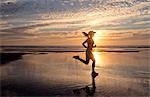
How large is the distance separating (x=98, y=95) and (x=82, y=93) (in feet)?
1.97

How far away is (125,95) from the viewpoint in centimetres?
1162

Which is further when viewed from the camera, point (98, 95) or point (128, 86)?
point (128, 86)

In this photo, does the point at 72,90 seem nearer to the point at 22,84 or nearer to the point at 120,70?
the point at 22,84

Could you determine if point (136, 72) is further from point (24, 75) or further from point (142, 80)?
point (24, 75)

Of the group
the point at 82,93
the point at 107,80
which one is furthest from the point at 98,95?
the point at 107,80

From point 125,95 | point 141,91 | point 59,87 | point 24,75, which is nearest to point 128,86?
point 141,91

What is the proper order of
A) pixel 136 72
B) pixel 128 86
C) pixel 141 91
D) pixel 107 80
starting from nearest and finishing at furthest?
1. pixel 141 91
2. pixel 128 86
3. pixel 107 80
4. pixel 136 72

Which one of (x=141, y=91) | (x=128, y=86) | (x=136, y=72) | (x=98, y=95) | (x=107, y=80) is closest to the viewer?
(x=98, y=95)

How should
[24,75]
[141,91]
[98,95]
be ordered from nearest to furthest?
[98,95], [141,91], [24,75]

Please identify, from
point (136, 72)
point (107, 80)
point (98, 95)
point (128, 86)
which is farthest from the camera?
point (136, 72)

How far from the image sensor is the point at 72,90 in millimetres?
12234

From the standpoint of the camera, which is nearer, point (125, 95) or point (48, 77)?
point (125, 95)

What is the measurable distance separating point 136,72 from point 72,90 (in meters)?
6.02

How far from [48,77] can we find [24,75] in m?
1.28
